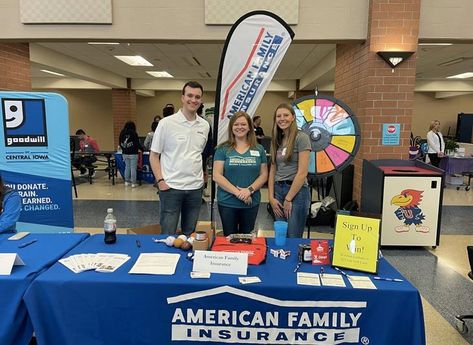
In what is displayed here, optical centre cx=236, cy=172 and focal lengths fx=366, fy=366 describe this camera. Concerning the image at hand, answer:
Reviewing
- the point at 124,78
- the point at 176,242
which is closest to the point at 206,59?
the point at 124,78

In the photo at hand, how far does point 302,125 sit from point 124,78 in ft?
33.0

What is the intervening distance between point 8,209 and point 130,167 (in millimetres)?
5524

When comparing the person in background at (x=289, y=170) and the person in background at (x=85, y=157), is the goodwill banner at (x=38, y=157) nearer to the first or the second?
the person in background at (x=289, y=170)

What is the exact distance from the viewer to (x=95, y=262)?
5.61 feet

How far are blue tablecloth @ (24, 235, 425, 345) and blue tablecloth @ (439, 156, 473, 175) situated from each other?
7.42 m

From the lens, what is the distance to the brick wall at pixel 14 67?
17.0ft

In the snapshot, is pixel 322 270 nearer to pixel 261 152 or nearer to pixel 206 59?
pixel 261 152

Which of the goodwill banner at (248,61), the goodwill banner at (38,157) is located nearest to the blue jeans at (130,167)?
the goodwill banner at (38,157)

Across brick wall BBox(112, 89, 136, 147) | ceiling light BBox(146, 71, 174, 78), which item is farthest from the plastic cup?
brick wall BBox(112, 89, 136, 147)

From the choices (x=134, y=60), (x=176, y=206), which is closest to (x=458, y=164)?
(x=176, y=206)

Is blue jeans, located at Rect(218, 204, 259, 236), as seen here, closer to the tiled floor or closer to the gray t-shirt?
the gray t-shirt

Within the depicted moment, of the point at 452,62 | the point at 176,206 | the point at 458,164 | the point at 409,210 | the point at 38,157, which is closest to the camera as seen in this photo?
the point at 176,206

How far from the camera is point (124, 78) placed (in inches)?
457

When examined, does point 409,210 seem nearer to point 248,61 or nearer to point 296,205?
point 296,205
